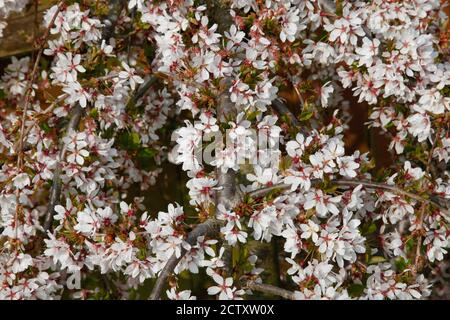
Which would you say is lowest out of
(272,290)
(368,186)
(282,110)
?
(272,290)

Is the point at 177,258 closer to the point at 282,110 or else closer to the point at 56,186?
the point at 56,186

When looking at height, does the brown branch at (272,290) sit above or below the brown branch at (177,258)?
below

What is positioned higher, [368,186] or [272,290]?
[368,186]

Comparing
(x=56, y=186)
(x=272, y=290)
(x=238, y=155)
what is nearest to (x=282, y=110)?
(x=238, y=155)

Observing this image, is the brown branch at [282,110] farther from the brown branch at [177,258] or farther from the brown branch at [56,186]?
the brown branch at [56,186]

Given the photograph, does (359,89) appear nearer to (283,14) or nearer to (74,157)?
(283,14)

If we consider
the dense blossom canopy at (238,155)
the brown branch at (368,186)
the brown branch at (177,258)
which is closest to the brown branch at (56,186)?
the dense blossom canopy at (238,155)

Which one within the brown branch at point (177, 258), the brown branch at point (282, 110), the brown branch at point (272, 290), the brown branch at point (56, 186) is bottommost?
the brown branch at point (272, 290)

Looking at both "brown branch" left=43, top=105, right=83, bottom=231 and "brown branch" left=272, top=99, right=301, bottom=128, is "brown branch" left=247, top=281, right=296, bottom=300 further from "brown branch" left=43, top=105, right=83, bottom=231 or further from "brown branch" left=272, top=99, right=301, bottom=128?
"brown branch" left=43, top=105, right=83, bottom=231
